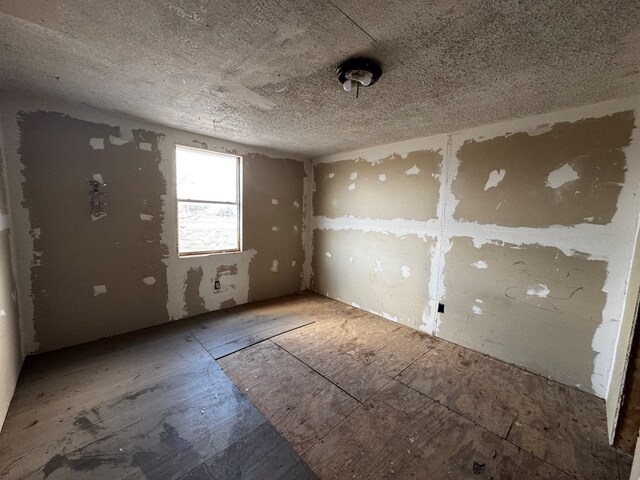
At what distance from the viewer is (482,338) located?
8.56ft

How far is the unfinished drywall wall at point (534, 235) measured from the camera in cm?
195

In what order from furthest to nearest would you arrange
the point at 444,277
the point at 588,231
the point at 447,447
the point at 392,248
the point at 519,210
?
the point at 392,248 → the point at 444,277 → the point at 519,210 → the point at 588,231 → the point at 447,447

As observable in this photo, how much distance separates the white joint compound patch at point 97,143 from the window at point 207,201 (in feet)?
2.30

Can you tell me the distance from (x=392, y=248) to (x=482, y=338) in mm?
1364

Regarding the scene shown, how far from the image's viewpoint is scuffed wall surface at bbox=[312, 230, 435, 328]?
3.10 m

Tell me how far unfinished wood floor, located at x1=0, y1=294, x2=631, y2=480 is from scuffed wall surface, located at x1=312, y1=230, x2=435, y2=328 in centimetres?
68

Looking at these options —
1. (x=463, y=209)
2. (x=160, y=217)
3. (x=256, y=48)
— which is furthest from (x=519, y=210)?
(x=160, y=217)

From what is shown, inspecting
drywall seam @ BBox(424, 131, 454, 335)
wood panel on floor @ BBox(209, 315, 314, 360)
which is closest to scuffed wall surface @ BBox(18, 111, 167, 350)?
wood panel on floor @ BBox(209, 315, 314, 360)

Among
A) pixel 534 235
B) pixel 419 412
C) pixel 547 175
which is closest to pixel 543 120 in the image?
pixel 547 175

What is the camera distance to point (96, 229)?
2.54m

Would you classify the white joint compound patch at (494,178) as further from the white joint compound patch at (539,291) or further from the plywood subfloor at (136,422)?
the plywood subfloor at (136,422)

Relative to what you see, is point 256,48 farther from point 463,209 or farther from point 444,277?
point 444,277

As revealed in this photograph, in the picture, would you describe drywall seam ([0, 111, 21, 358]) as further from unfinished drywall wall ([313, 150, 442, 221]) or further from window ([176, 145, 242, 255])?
unfinished drywall wall ([313, 150, 442, 221])

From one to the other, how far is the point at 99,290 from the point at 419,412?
3173 millimetres
